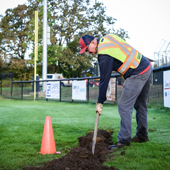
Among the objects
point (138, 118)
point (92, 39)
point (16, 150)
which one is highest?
point (92, 39)

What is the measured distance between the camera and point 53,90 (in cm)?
1622

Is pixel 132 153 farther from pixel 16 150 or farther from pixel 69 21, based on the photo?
pixel 69 21

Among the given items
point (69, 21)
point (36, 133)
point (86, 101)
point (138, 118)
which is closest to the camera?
point (138, 118)

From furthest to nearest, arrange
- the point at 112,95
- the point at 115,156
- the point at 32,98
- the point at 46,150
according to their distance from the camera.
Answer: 1. the point at 32,98
2. the point at 112,95
3. the point at 46,150
4. the point at 115,156

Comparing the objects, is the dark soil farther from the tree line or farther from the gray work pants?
the tree line

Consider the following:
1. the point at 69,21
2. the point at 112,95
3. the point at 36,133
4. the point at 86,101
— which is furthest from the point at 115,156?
the point at 69,21

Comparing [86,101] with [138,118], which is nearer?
[138,118]

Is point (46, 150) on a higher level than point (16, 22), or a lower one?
lower

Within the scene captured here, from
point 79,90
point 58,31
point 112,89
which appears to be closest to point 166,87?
point 112,89

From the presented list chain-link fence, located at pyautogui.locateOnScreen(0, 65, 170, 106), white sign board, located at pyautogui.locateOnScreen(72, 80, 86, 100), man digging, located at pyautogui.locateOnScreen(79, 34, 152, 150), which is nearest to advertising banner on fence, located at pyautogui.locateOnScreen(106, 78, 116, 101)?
chain-link fence, located at pyautogui.locateOnScreen(0, 65, 170, 106)

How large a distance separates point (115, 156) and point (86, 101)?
10328 mm

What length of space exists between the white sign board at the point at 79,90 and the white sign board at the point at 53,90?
1682 mm

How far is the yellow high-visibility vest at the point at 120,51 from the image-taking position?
374 cm

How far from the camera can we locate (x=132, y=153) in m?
3.57
